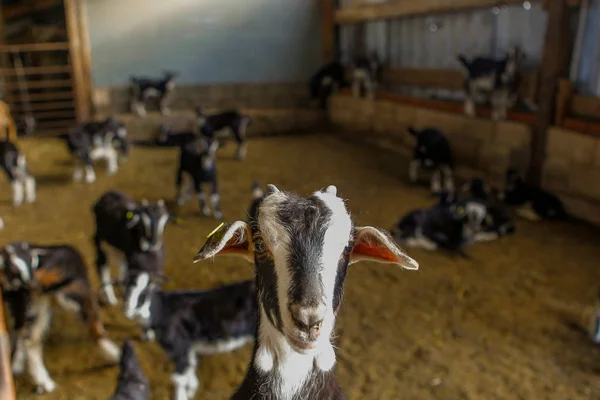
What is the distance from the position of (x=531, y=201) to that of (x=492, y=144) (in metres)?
1.76

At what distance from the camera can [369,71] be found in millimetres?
12422

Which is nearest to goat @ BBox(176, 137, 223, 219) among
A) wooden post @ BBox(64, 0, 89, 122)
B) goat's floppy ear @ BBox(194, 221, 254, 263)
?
goat's floppy ear @ BBox(194, 221, 254, 263)

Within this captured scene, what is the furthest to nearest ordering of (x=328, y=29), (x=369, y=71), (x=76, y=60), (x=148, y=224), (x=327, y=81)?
(x=328, y=29)
(x=327, y=81)
(x=76, y=60)
(x=369, y=71)
(x=148, y=224)

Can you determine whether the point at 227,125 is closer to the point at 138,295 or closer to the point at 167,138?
the point at 167,138

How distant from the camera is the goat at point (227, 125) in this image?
11.2 metres

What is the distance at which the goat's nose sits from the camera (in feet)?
5.65

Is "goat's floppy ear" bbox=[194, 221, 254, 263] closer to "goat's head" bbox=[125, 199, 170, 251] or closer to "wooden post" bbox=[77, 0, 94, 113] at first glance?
"goat's head" bbox=[125, 199, 170, 251]

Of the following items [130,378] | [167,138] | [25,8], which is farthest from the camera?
[25,8]

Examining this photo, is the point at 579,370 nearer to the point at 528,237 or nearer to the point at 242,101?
the point at 528,237

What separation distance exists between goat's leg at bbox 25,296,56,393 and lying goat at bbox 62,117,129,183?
570 centimetres

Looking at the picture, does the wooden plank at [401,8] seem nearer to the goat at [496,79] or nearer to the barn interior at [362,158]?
the barn interior at [362,158]

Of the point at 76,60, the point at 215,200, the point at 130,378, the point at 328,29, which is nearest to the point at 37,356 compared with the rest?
the point at 130,378

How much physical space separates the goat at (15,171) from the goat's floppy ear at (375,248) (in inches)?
294

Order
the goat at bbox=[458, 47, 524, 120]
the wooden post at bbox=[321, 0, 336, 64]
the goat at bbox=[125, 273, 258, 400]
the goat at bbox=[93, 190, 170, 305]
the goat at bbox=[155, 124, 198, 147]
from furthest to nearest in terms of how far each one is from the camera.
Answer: the wooden post at bbox=[321, 0, 336, 64]
the goat at bbox=[155, 124, 198, 147]
the goat at bbox=[458, 47, 524, 120]
the goat at bbox=[93, 190, 170, 305]
the goat at bbox=[125, 273, 258, 400]
